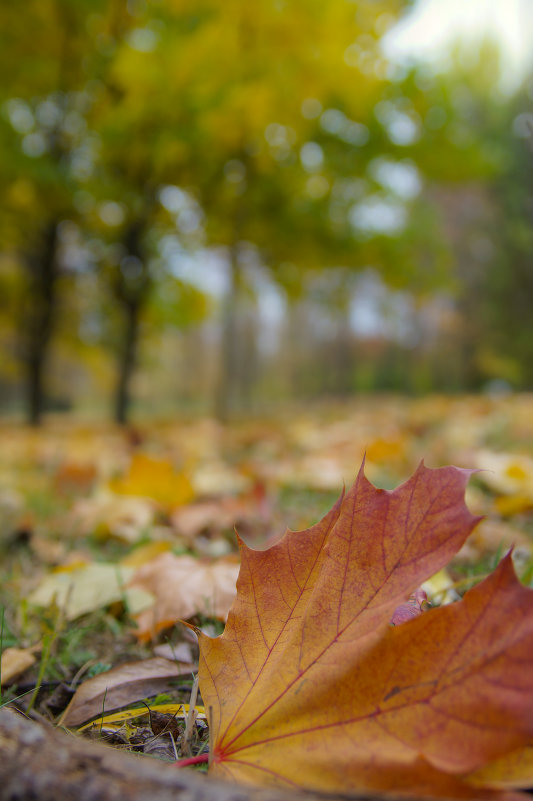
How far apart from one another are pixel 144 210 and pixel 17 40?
1996mm

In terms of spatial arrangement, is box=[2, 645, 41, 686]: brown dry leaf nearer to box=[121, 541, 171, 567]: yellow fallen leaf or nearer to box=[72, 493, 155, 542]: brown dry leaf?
box=[121, 541, 171, 567]: yellow fallen leaf

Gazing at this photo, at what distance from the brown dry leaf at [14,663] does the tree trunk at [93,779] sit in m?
0.33

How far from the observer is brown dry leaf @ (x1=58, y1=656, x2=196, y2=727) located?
1.81 ft

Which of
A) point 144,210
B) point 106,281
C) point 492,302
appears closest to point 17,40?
point 144,210

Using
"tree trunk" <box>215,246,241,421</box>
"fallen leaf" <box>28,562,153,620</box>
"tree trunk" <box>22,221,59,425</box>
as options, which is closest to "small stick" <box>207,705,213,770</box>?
"fallen leaf" <box>28,562,153,620</box>

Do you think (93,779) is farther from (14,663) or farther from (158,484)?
(158,484)

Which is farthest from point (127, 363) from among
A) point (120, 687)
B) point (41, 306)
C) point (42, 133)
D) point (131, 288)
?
point (120, 687)

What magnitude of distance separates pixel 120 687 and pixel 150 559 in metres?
0.39

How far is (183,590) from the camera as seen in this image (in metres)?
0.74

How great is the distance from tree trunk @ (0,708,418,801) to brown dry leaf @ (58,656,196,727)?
231 mm

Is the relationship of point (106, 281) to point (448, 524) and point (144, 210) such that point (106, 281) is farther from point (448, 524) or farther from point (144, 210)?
point (448, 524)

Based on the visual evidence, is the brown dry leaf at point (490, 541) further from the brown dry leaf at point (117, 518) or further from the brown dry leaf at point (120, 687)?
the brown dry leaf at point (117, 518)

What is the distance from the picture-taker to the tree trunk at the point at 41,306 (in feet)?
22.6

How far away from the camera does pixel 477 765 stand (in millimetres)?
289
